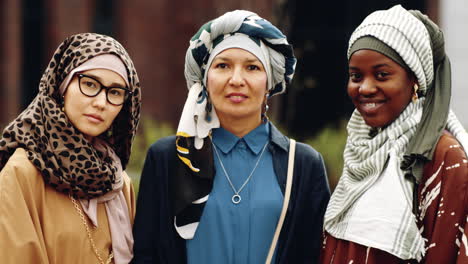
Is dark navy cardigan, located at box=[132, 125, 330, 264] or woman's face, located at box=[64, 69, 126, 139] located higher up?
woman's face, located at box=[64, 69, 126, 139]

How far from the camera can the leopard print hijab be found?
358cm

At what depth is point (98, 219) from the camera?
12.3 ft

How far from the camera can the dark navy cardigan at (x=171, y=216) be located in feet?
12.6

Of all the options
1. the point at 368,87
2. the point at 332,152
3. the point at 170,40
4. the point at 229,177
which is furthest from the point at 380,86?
the point at 170,40

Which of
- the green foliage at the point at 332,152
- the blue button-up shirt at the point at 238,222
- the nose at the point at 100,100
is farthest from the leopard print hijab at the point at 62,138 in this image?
the green foliage at the point at 332,152

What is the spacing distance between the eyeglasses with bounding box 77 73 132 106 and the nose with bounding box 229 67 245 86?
1.73 ft

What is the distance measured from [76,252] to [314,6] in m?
9.03

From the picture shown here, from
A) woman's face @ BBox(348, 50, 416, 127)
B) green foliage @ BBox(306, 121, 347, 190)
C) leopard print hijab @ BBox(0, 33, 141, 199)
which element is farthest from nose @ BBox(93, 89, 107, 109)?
green foliage @ BBox(306, 121, 347, 190)

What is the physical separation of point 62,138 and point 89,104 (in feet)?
0.69

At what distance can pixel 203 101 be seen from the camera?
3.95m

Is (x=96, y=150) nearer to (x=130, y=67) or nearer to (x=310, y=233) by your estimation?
(x=130, y=67)

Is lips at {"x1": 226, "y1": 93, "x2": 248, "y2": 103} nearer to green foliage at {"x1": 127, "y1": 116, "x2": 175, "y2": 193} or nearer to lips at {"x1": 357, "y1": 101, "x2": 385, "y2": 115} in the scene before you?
lips at {"x1": 357, "y1": 101, "x2": 385, "y2": 115}

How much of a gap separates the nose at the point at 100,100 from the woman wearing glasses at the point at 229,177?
0.37m

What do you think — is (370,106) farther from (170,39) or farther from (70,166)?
(170,39)
